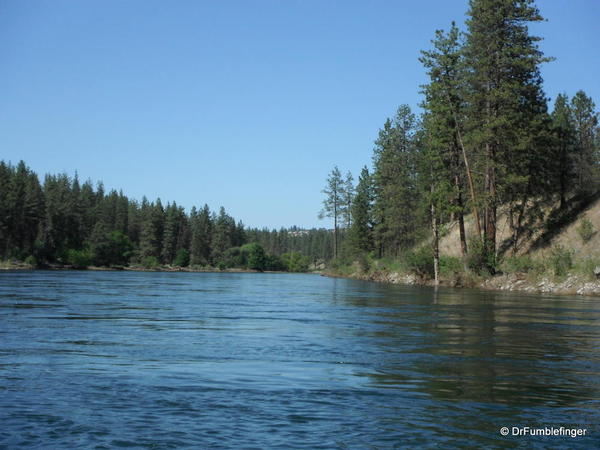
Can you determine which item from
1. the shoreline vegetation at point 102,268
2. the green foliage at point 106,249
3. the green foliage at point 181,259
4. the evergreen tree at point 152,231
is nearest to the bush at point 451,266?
the shoreline vegetation at point 102,268

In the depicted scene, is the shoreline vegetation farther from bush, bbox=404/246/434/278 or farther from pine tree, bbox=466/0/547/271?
pine tree, bbox=466/0/547/271

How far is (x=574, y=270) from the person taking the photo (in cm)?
3816

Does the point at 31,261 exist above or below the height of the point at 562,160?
below

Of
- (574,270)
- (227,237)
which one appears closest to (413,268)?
(574,270)

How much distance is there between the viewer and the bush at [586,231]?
4159 centimetres

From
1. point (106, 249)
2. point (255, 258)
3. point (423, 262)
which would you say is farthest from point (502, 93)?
point (255, 258)

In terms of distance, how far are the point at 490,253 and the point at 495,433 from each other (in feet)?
131

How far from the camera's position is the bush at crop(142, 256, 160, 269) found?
14675 centimetres

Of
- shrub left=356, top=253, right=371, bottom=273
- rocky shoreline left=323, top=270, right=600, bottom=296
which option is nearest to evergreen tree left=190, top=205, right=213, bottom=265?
shrub left=356, top=253, right=371, bottom=273

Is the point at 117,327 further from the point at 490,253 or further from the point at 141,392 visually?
the point at 490,253

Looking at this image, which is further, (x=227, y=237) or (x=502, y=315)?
(x=227, y=237)

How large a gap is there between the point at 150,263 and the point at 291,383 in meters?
143

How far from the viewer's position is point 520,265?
4162cm

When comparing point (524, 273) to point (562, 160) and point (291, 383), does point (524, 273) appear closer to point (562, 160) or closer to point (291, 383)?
point (562, 160)
